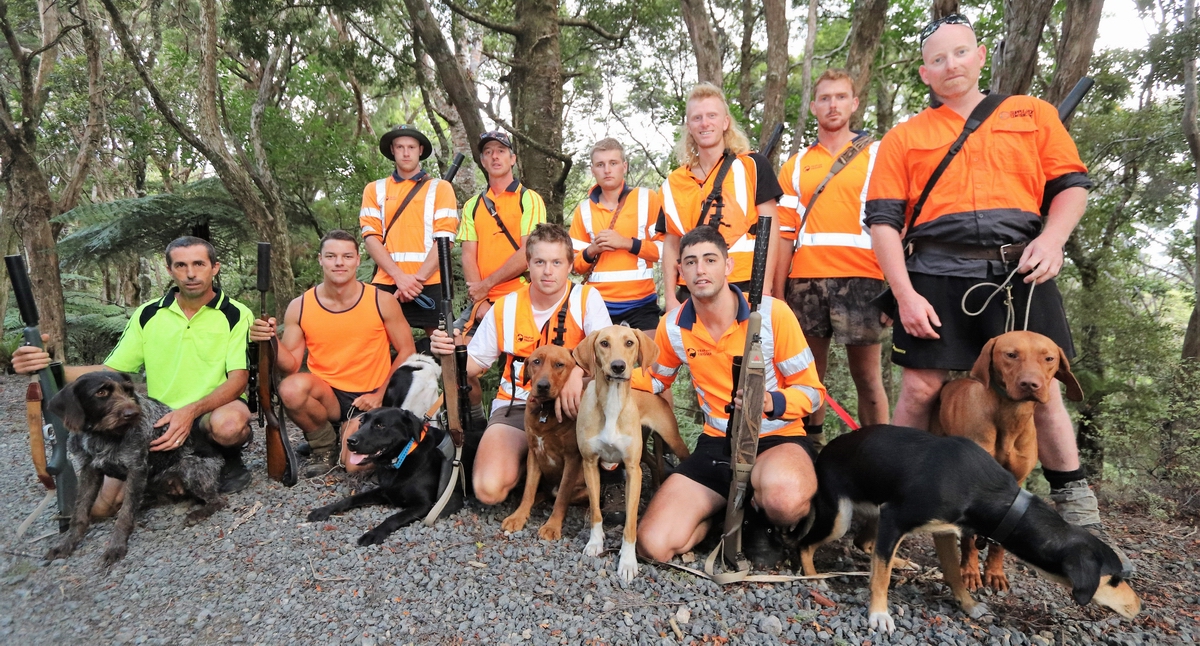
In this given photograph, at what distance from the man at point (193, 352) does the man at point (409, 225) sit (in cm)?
142

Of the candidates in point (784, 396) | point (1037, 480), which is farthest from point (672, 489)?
point (1037, 480)

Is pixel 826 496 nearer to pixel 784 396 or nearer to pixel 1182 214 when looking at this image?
pixel 784 396

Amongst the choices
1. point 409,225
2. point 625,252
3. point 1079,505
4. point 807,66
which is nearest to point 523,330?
point 625,252

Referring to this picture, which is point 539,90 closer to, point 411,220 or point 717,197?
point 411,220

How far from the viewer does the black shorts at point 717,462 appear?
3766 mm

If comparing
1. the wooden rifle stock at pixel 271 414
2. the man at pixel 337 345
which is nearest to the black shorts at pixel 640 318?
the man at pixel 337 345

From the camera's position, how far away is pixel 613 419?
3652mm

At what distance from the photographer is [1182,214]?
397 inches

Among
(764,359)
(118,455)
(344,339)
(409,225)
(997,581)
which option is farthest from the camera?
(409,225)

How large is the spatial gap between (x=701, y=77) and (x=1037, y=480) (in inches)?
251

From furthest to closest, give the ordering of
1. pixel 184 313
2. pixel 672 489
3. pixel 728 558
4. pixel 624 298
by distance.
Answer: pixel 624 298 < pixel 184 313 < pixel 672 489 < pixel 728 558

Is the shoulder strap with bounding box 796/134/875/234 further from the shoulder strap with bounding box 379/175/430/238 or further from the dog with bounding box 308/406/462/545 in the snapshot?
the shoulder strap with bounding box 379/175/430/238

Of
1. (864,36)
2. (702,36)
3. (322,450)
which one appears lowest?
(322,450)

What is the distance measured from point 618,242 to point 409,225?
2.15 m
